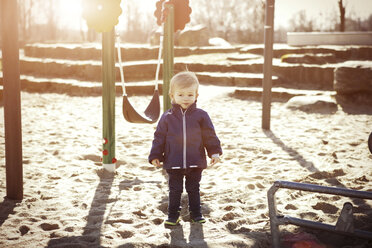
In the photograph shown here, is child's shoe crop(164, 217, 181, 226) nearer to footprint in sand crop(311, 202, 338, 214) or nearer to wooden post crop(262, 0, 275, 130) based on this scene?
footprint in sand crop(311, 202, 338, 214)

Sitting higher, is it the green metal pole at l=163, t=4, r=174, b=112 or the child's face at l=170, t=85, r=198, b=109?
the green metal pole at l=163, t=4, r=174, b=112

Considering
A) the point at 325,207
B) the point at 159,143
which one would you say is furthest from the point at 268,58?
the point at 159,143

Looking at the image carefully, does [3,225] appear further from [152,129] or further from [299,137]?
[299,137]

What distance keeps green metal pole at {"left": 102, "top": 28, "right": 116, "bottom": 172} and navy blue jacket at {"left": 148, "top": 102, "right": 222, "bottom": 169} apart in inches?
50.4

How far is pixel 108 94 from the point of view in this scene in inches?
149

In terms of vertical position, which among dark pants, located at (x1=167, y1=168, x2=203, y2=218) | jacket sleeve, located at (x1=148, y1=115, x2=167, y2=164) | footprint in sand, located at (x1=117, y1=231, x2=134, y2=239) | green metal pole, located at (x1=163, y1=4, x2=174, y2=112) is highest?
green metal pole, located at (x1=163, y1=4, x2=174, y2=112)

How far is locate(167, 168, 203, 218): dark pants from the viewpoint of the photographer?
8.83ft

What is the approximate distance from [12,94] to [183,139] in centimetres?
132

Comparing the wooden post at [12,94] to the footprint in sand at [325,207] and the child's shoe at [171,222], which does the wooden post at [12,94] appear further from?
the footprint in sand at [325,207]

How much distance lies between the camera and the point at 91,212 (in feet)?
9.62

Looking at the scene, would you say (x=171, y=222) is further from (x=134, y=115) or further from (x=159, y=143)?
(x=134, y=115)

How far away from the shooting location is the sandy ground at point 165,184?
2523mm

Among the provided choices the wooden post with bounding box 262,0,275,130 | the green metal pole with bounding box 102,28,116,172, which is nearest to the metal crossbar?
the green metal pole with bounding box 102,28,116,172

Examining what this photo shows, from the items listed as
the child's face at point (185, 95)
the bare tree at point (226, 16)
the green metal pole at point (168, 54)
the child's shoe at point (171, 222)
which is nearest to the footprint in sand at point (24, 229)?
the child's shoe at point (171, 222)
